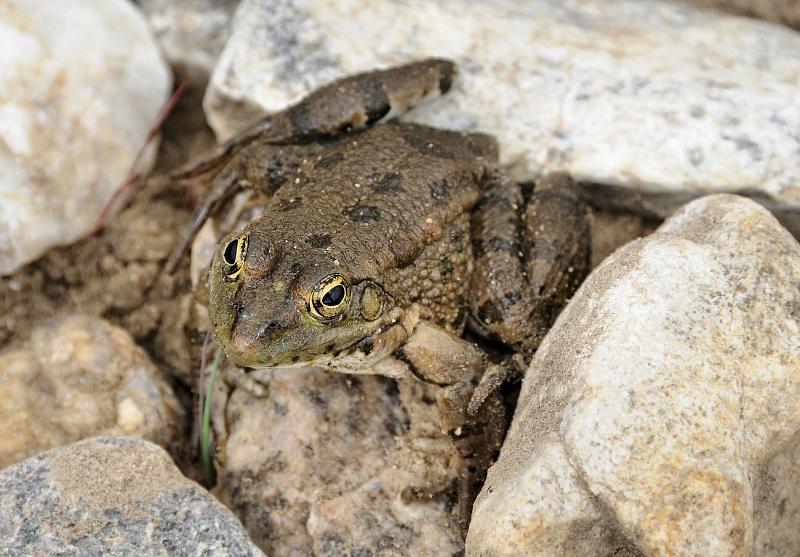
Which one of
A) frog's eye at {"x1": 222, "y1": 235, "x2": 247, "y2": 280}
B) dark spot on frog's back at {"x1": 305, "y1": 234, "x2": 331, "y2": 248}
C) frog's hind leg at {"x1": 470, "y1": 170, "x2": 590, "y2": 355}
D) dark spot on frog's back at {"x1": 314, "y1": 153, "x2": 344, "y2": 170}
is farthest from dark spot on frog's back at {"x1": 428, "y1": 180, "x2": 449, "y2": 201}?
frog's eye at {"x1": 222, "y1": 235, "x2": 247, "y2": 280}

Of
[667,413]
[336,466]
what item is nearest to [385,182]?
[336,466]

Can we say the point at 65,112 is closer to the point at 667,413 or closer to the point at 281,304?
the point at 281,304

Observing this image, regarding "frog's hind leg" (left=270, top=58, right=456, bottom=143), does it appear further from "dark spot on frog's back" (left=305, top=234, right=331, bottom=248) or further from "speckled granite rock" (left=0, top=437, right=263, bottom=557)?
"speckled granite rock" (left=0, top=437, right=263, bottom=557)

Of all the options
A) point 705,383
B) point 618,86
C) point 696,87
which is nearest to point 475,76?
point 618,86

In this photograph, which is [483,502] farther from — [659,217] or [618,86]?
[618,86]

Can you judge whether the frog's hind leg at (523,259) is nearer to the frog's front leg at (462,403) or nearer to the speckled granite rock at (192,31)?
the frog's front leg at (462,403)

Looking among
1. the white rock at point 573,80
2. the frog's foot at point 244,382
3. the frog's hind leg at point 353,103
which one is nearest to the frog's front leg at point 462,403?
the frog's foot at point 244,382
